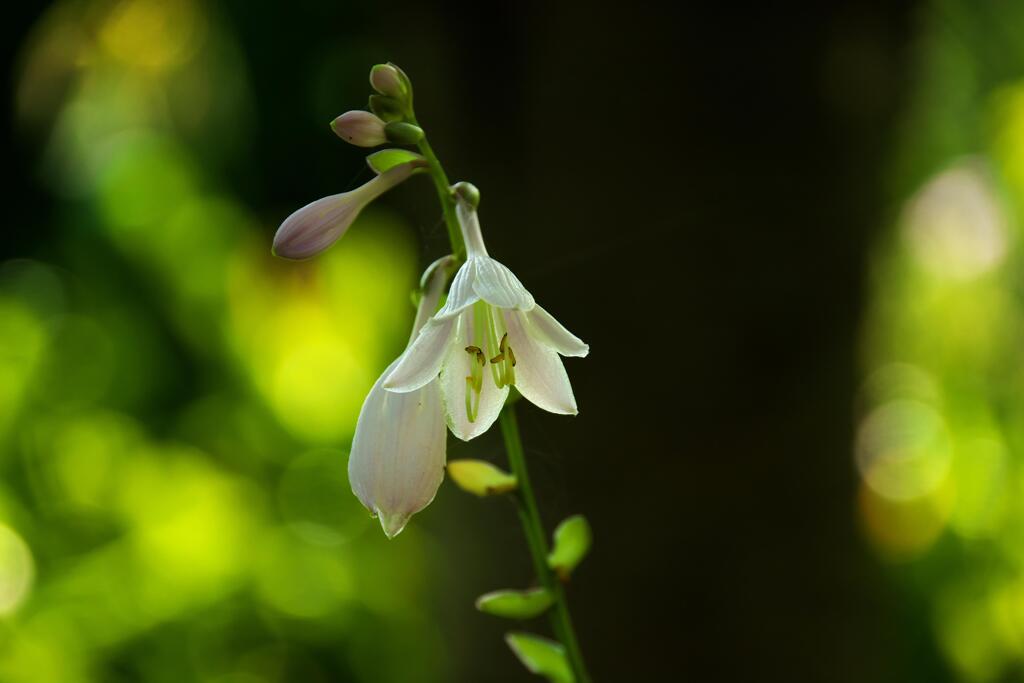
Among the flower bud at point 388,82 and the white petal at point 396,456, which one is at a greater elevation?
the flower bud at point 388,82

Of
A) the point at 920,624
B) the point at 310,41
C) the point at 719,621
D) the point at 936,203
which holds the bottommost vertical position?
the point at 920,624

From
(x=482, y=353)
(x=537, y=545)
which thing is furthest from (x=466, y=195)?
(x=537, y=545)

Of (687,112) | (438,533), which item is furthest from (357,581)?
(687,112)

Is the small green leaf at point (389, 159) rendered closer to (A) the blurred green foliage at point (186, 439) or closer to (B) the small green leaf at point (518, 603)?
(B) the small green leaf at point (518, 603)

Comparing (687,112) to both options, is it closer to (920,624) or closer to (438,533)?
(438,533)

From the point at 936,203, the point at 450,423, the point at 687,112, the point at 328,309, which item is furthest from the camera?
the point at 936,203

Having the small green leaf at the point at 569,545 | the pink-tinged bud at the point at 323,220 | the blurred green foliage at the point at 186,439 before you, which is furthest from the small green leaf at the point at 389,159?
the blurred green foliage at the point at 186,439

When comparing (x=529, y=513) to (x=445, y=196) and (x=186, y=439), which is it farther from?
(x=186, y=439)
